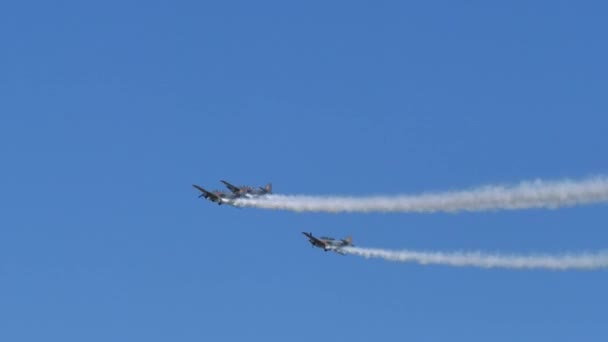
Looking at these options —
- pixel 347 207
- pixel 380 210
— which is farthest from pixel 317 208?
pixel 380 210

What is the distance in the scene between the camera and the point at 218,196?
102m

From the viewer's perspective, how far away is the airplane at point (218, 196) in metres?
102

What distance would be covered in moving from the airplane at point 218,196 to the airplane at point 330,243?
25.8ft

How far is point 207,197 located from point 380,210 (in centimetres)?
2712

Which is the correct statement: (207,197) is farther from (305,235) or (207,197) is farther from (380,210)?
(380,210)

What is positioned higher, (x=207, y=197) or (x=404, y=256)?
(x=207, y=197)

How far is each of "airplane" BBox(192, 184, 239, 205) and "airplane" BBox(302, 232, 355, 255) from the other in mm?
7872

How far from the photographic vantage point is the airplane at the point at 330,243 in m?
99.1

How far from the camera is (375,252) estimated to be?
9069 centimetres

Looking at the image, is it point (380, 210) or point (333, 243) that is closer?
point (380, 210)

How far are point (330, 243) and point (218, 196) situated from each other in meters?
11.6

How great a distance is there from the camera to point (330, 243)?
100000 mm

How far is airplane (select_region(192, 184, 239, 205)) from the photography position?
335 ft

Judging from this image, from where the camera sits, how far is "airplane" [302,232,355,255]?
9912 cm
